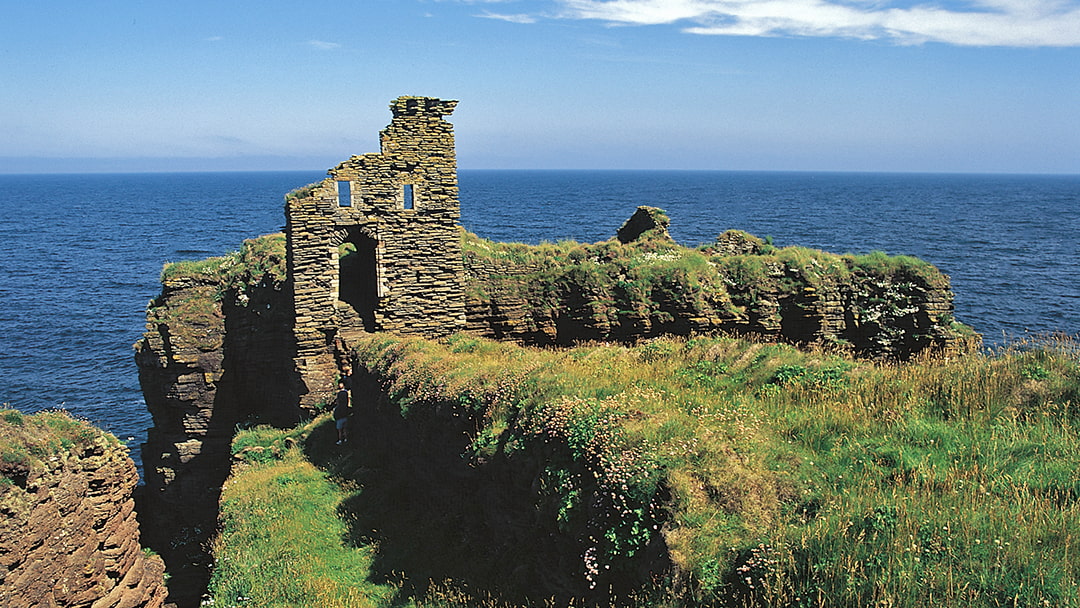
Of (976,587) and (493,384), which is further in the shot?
(493,384)

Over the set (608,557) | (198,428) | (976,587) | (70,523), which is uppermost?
(976,587)

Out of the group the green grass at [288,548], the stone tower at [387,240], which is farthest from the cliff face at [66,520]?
the stone tower at [387,240]

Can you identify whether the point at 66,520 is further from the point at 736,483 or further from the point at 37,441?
the point at 736,483

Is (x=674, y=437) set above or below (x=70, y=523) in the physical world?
above

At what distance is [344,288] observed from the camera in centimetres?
2680

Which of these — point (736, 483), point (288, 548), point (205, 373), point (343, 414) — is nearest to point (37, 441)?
point (288, 548)

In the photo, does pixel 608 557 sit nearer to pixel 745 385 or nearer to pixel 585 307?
pixel 745 385

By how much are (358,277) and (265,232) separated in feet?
249

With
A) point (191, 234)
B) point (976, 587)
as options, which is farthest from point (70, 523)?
point (191, 234)

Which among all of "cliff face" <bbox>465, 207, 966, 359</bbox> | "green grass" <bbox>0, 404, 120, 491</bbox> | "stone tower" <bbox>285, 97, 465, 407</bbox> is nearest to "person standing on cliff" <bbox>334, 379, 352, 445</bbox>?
"stone tower" <bbox>285, 97, 465, 407</bbox>

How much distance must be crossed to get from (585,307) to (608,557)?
53.3 feet

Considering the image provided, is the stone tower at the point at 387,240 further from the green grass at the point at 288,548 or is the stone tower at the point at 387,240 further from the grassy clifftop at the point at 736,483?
the grassy clifftop at the point at 736,483

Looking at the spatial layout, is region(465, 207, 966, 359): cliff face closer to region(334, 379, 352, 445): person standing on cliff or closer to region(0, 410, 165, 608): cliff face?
region(334, 379, 352, 445): person standing on cliff

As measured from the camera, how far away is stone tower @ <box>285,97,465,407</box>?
2336 cm
